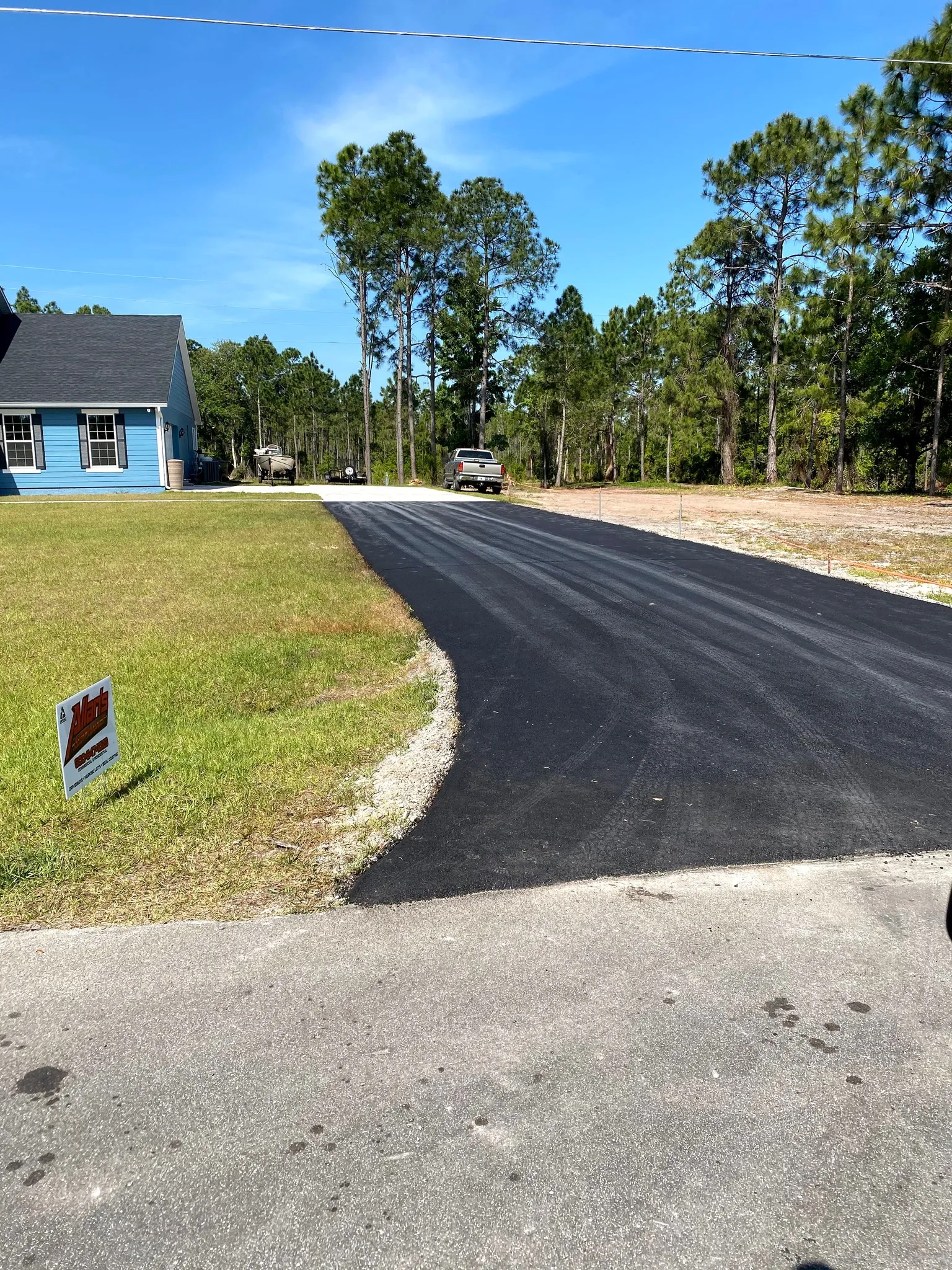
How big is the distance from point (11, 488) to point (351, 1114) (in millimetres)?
31609

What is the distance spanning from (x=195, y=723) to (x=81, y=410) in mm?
27836

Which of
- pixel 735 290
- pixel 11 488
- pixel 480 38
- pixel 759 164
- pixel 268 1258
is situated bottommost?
pixel 268 1258

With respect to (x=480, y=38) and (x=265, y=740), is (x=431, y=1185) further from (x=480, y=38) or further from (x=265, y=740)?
(x=480, y=38)

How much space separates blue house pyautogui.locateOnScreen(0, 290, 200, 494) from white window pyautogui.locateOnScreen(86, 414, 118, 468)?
0.08 ft

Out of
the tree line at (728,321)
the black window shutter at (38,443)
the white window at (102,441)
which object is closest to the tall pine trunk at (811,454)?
the tree line at (728,321)

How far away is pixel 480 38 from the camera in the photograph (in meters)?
10.2

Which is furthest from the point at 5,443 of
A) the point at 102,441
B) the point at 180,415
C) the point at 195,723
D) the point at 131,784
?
the point at 131,784

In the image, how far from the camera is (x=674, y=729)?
18.2ft

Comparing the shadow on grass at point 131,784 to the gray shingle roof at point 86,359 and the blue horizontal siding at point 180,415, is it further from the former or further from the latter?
the blue horizontal siding at point 180,415

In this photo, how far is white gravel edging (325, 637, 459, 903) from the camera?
12.9 ft

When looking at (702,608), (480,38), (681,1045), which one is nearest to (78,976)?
(681,1045)

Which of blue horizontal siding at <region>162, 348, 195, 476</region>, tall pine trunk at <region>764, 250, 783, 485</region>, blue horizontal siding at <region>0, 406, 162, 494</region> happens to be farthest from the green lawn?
tall pine trunk at <region>764, 250, 783, 485</region>

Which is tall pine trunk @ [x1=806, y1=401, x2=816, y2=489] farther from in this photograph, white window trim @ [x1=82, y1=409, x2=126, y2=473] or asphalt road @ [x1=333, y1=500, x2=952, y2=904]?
asphalt road @ [x1=333, y1=500, x2=952, y2=904]

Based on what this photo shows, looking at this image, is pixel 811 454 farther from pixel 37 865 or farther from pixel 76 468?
pixel 37 865
